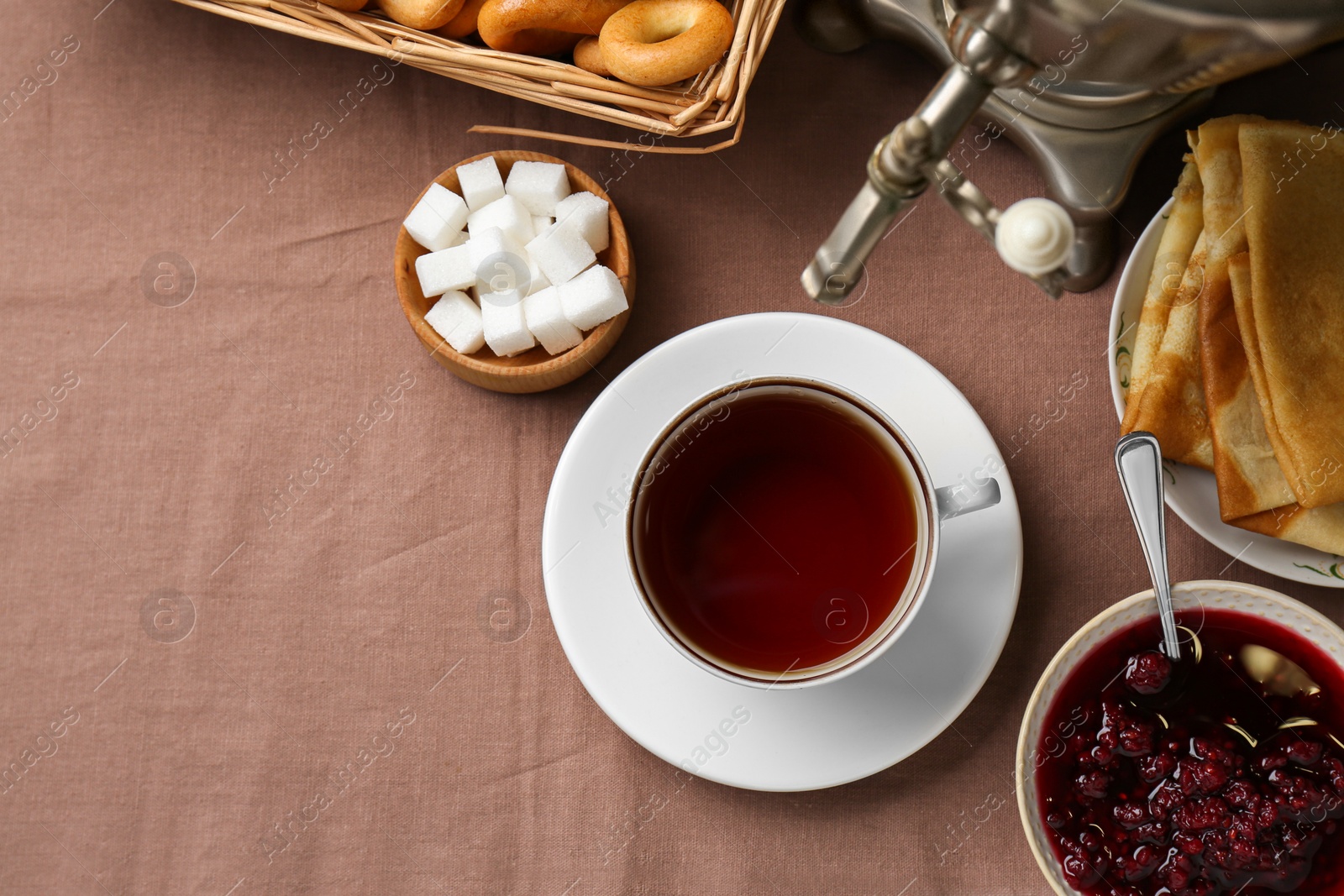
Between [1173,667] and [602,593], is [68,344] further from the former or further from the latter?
[1173,667]

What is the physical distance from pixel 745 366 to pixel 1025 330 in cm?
29

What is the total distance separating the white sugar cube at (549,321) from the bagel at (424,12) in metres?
0.24

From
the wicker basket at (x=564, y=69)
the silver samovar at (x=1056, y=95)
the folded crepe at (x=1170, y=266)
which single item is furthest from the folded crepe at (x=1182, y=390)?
the wicker basket at (x=564, y=69)

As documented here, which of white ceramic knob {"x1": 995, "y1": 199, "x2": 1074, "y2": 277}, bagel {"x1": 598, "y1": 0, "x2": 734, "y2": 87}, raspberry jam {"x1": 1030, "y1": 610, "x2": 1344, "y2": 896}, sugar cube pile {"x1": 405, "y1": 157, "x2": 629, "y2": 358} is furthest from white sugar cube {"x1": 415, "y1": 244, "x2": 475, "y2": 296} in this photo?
raspberry jam {"x1": 1030, "y1": 610, "x2": 1344, "y2": 896}

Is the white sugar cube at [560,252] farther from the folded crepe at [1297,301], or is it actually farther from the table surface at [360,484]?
the folded crepe at [1297,301]

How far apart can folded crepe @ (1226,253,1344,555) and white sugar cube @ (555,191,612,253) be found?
0.51m

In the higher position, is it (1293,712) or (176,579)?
(1293,712)

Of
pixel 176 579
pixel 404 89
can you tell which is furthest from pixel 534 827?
pixel 404 89

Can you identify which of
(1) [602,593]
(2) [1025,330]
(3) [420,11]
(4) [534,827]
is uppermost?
(3) [420,11]

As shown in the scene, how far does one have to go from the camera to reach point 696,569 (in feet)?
2.46

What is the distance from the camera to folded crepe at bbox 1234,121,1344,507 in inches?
28.5

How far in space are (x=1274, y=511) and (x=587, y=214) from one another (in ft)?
1.99

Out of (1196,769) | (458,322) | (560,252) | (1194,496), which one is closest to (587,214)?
(560,252)

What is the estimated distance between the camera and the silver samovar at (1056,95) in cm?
53
